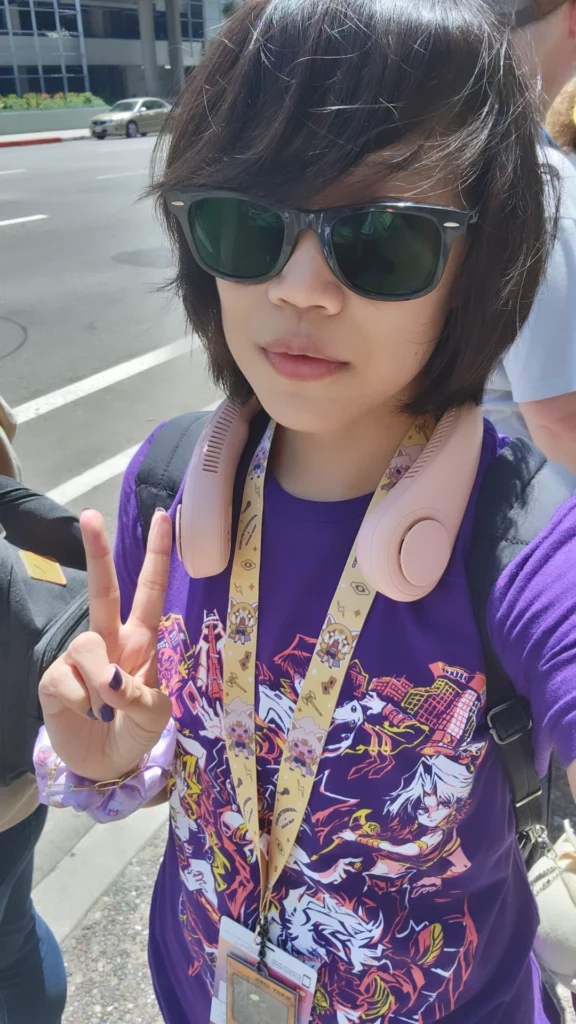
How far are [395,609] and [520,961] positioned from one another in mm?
585

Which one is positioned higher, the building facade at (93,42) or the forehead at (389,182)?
the building facade at (93,42)

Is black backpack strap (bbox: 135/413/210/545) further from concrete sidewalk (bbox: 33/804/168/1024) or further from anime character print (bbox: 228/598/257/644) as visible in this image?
concrete sidewalk (bbox: 33/804/168/1024)

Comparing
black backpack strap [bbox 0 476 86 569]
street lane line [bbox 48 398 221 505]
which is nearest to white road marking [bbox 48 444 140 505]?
street lane line [bbox 48 398 221 505]

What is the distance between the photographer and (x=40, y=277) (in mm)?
8023

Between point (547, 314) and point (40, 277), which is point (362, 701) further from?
point (40, 277)

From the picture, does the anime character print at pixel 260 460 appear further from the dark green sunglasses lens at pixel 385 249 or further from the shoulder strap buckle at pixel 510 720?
the shoulder strap buckle at pixel 510 720

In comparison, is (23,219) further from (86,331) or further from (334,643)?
(334,643)

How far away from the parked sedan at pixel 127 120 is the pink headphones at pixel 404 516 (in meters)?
25.6

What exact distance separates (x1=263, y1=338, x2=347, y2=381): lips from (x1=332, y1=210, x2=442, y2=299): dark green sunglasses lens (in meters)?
0.09

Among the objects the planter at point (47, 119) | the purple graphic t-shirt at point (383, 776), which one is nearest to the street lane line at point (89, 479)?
the purple graphic t-shirt at point (383, 776)

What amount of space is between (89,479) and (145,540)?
3.19 meters

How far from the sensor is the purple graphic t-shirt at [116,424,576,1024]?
34.2 inches

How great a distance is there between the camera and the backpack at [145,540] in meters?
0.87

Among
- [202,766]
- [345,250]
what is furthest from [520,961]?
[345,250]
